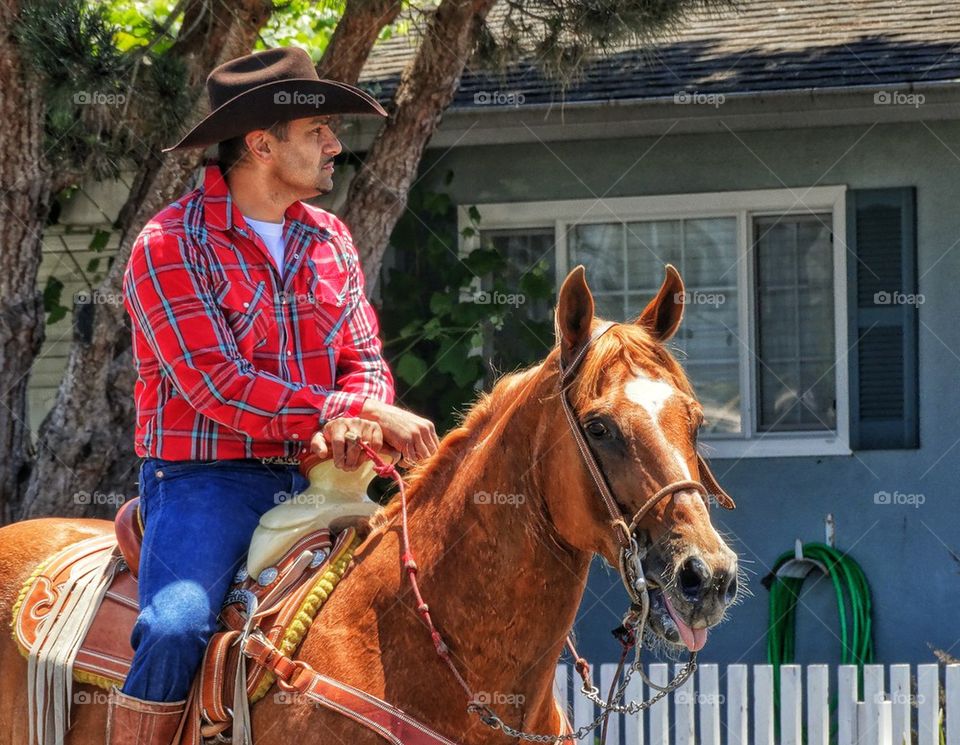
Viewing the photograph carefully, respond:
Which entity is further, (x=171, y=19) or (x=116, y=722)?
(x=171, y=19)

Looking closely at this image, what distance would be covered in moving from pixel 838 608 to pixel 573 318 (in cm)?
629

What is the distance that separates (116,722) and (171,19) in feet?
16.0

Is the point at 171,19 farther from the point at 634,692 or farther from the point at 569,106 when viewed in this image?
the point at 634,692

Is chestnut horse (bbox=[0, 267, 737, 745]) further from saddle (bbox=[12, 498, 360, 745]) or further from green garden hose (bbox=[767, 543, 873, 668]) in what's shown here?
green garden hose (bbox=[767, 543, 873, 668])

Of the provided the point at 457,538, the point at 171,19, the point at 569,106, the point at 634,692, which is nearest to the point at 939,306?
the point at 569,106

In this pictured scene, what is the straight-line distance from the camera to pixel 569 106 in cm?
879

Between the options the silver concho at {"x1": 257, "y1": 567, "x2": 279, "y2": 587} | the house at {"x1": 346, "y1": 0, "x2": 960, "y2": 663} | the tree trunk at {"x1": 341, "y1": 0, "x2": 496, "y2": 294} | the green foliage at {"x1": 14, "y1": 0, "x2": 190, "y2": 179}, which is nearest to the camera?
the silver concho at {"x1": 257, "y1": 567, "x2": 279, "y2": 587}

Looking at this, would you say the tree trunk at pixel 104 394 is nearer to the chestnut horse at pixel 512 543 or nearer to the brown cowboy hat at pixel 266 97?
the brown cowboy hat at pixel 266 97

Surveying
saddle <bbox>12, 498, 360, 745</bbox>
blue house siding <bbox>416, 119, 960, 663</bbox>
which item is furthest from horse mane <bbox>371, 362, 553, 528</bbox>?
blue house siding <bbox>416, 119, 960, 663</bbox>

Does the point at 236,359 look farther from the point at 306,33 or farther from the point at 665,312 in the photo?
the point at 306,33

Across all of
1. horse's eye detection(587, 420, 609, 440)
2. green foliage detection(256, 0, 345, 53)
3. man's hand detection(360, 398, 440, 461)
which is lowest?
horse's eye detection(587, 420, 609, 440)

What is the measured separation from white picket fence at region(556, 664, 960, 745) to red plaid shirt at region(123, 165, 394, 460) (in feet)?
10.9

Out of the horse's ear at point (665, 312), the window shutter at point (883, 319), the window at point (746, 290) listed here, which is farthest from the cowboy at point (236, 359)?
the window shutter at point (883, 319)

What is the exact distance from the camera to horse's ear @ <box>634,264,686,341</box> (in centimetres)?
335
